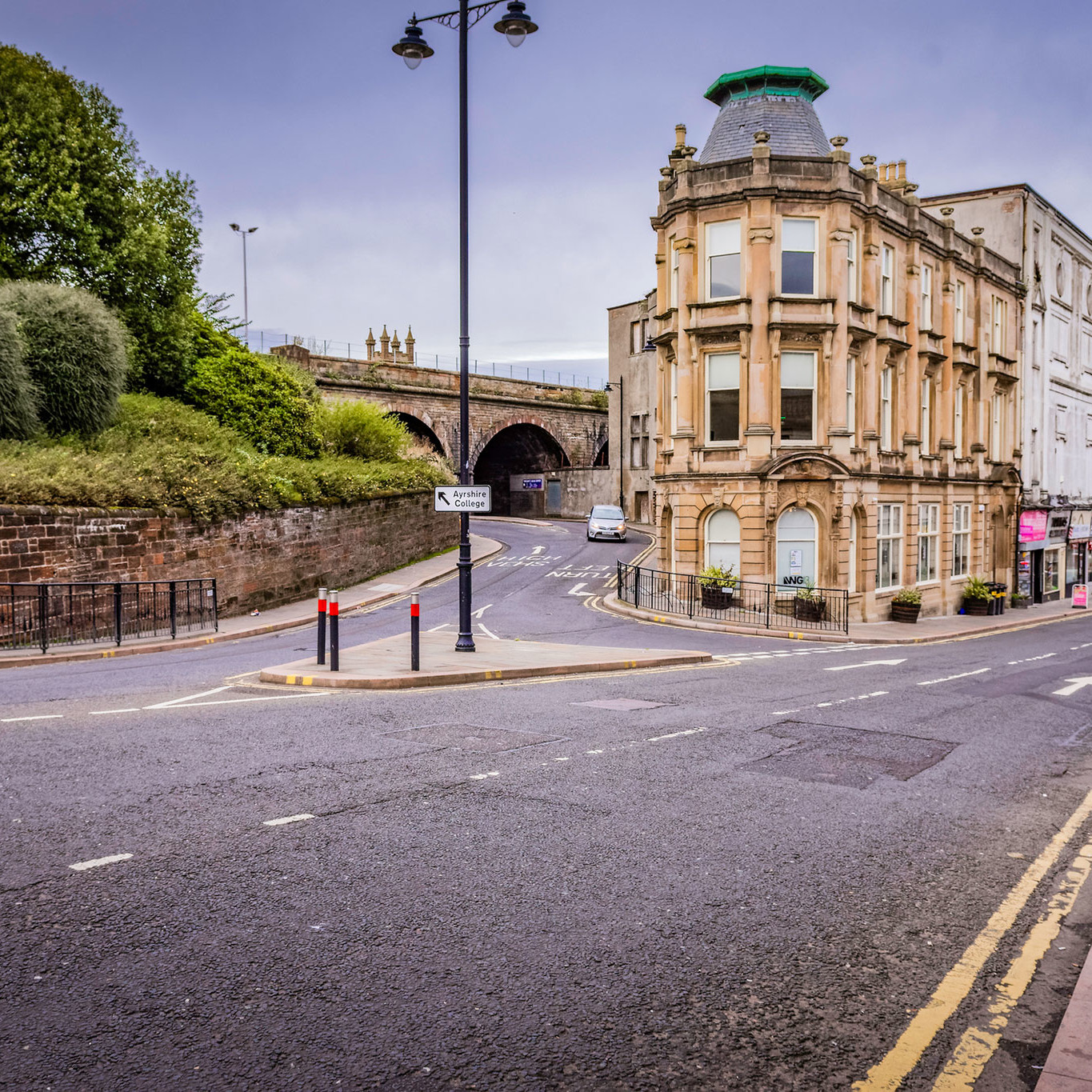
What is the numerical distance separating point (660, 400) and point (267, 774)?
23797mm

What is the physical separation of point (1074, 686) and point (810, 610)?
11379 mm

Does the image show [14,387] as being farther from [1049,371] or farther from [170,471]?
[1049,371]

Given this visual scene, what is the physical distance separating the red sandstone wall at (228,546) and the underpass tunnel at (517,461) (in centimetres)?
3229

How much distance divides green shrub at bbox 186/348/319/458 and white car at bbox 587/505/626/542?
50.1 ft

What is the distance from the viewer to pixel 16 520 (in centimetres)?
1723

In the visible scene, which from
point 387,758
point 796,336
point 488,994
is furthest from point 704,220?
point 488,994

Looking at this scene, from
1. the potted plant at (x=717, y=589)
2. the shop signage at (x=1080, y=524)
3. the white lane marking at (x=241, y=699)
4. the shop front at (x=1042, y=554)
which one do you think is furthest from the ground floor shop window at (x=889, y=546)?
the white lane marking at (x=241, y=699)

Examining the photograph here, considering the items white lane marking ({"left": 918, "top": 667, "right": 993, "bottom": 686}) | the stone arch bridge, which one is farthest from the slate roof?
the stone arch bridge

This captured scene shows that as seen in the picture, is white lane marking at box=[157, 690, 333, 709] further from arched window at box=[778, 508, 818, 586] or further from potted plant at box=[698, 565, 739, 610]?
arched window at box=[778, 508, 818, 586]

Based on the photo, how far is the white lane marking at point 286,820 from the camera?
21.2 ft

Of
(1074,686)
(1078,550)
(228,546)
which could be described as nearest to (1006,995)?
(1074,686)

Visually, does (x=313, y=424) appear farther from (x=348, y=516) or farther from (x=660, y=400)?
(x=660, y=400)

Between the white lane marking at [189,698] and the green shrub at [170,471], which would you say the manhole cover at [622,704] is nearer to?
the white lane marking at [189,698]

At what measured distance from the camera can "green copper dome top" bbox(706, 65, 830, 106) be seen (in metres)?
29.0
